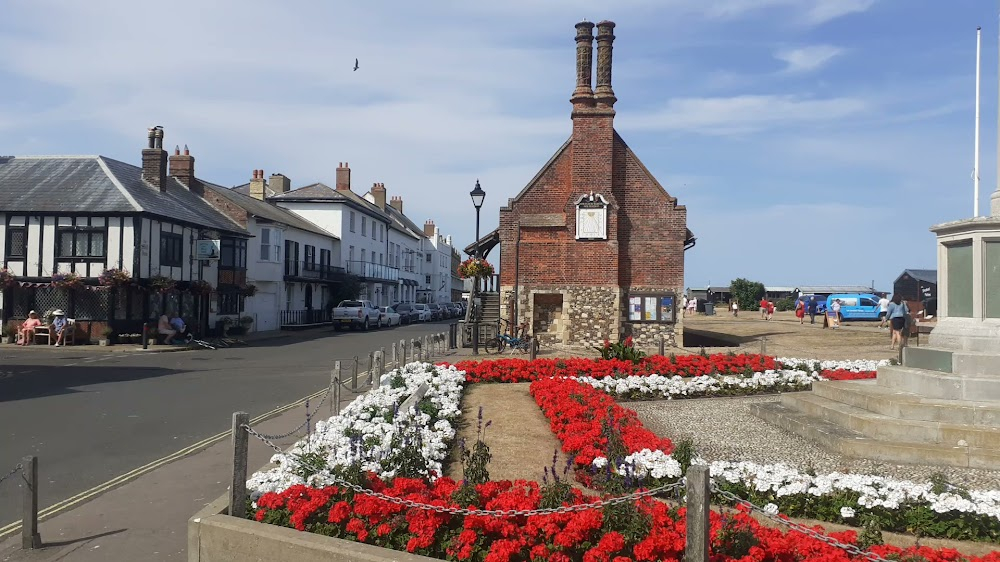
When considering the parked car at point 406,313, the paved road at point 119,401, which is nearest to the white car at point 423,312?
the parked car at point 406,313

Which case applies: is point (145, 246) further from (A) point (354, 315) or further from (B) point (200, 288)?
(A) point (354, 315)

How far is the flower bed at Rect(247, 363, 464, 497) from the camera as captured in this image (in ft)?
21.7

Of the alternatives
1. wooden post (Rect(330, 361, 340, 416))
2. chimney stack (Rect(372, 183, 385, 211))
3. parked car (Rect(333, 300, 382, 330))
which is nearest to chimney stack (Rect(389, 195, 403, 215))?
chimney stack (Rect(372, 183, 385, 211))

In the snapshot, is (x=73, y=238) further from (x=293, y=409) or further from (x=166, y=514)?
(x=166, y=514)

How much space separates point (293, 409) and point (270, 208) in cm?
3488

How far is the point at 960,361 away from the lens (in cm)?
930

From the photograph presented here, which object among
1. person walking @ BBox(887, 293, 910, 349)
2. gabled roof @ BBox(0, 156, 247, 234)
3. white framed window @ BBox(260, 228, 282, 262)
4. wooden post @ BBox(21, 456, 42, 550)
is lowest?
wooden post @ BBox(21, 456, 42, 550)

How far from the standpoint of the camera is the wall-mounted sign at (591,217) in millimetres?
25969

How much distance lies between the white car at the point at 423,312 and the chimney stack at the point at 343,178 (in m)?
11.9

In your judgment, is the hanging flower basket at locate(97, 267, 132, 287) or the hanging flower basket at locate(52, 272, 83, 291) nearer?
the hanging flower basket at locate(97, 267, 132, 287)

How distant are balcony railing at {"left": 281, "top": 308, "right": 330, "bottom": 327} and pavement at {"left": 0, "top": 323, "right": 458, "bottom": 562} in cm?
2045

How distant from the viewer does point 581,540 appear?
16.1 ft

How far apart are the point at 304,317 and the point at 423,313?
40.5 ft

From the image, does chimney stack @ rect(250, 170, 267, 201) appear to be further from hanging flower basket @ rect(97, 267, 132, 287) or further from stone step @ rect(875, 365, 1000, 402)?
stone step @ rect(875, 365, 1000, 402)
